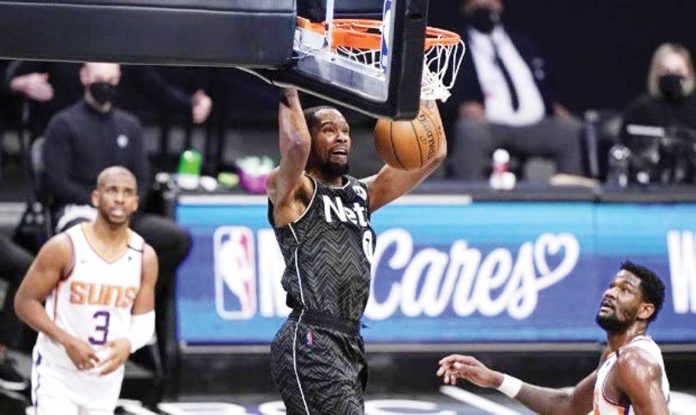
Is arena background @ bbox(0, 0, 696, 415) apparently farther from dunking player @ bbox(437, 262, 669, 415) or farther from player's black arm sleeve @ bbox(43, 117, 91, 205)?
dunking player @ bbox(437, 262, 669, 415)

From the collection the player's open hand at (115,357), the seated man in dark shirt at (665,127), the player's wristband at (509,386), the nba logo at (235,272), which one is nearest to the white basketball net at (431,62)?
the player's wristband at (509,386)

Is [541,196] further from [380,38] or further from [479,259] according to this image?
[380,38]

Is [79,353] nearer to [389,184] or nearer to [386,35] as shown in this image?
[389,184]

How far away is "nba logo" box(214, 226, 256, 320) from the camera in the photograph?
11.8 metres

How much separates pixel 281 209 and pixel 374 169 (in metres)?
6.40

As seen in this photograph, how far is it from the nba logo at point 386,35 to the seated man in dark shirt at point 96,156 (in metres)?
5.17

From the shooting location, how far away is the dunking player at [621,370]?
724cm

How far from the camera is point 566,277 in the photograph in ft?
40.0

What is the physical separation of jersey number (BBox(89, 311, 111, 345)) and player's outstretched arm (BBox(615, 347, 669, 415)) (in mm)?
3193

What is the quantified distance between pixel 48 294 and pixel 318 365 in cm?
222

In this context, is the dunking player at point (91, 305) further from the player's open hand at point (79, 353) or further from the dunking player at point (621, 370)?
the dunking player at point (621, 370)

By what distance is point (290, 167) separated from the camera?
7.48m

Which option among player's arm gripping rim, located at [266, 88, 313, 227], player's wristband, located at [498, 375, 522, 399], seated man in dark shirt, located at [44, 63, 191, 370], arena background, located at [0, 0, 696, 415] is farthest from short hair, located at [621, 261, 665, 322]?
seated man in dark shirt, located at [44, 63, 191, 370]

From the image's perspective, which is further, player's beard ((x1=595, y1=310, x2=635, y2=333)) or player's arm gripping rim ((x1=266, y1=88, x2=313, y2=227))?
player's beard ((x1=595, y1=310, x2=635, y2=333))
